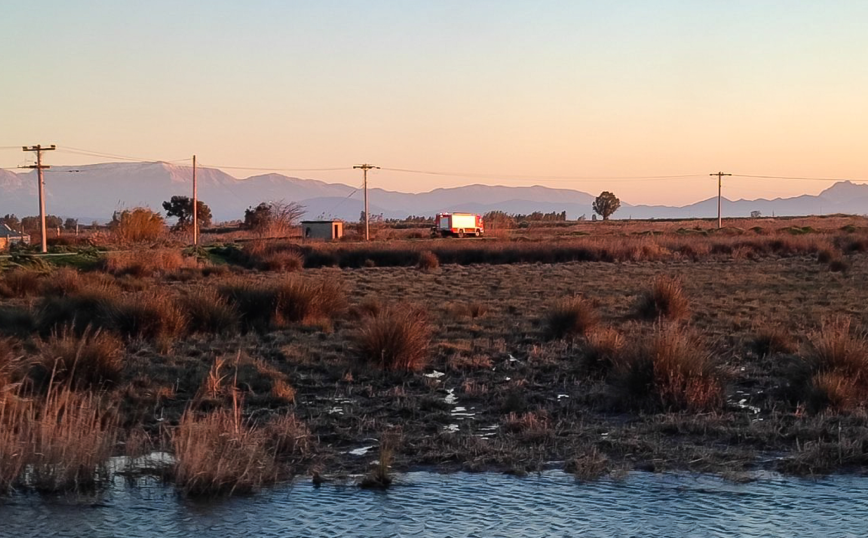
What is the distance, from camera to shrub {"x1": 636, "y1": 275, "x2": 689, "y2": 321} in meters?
21.3

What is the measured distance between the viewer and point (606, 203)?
18625 cm

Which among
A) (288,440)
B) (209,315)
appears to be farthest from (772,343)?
(209,315)

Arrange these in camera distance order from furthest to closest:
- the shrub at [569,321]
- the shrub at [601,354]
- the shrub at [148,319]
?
the shrub at [569,321] < the shrub at [148,319] < the shrub at [601,354]

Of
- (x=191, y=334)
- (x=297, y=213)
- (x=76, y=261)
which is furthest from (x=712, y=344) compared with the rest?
(x=297, y=213)

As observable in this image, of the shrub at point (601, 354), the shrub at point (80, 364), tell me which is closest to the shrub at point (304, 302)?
the shrub at point (80, 364)

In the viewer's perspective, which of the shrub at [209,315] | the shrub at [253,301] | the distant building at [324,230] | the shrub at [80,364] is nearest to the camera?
the shrub at [80,364]

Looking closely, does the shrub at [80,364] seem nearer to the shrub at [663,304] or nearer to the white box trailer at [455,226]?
the shrub at [663,304]

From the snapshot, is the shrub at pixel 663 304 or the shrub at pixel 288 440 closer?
the shrub at pixel 288 440

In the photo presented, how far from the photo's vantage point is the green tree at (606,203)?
186 metres

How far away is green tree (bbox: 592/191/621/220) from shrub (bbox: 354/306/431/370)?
572 ft

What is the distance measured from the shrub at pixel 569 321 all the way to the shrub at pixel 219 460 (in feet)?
32.4

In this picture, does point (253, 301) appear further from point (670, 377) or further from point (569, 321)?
point (670, 377)

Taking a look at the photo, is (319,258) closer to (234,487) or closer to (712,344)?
(712,344)

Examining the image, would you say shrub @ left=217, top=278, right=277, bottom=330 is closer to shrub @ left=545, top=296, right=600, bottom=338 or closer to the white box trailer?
shrub @ left=545, top=296, right=600, bottom=338
